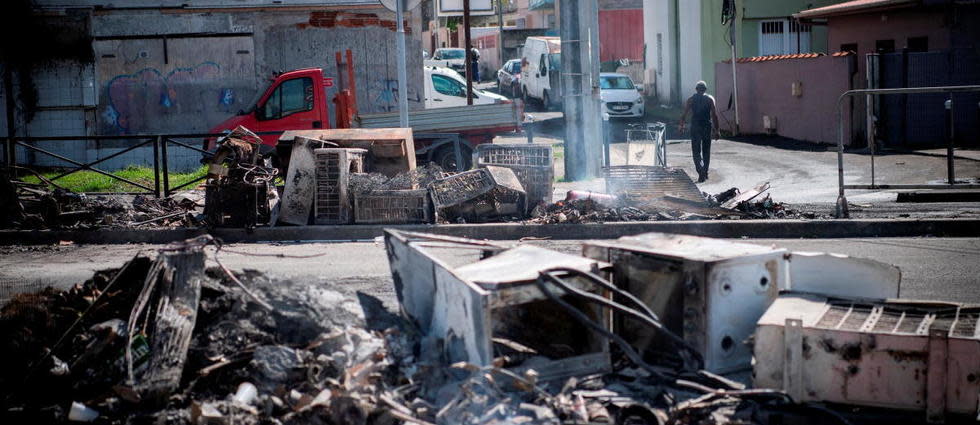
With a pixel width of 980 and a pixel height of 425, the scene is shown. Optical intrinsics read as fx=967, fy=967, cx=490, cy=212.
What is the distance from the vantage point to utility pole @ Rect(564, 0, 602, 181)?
15.2m

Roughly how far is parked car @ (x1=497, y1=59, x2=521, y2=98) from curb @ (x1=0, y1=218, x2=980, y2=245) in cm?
2933

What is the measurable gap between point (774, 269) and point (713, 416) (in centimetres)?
112

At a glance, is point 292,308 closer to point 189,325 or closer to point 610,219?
point 189,325

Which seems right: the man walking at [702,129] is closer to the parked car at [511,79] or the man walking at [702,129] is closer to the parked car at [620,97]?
the parked car at [620,97]

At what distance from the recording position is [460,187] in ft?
38.0

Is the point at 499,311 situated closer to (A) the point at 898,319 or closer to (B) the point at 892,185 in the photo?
(A) the point at 898,319

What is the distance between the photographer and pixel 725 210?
11531 millimetres

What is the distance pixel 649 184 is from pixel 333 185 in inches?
154

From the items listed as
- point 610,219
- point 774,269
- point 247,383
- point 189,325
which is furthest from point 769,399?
point 610,219

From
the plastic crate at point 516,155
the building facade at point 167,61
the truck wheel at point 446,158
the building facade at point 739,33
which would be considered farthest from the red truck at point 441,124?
the building facade at point 739,33

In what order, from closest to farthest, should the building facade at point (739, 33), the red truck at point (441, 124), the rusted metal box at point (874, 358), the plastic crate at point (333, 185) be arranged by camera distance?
the rusted metal box at point (874, 358) < the plastic crate at point (333, 185) < the red truck at point (441, 124) < the building facade at point (739, 33)

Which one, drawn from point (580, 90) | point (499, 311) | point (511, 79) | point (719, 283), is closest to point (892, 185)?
point (580, 90)

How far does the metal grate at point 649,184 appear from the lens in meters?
12.0

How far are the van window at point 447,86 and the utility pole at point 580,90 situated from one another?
8.99 metres
